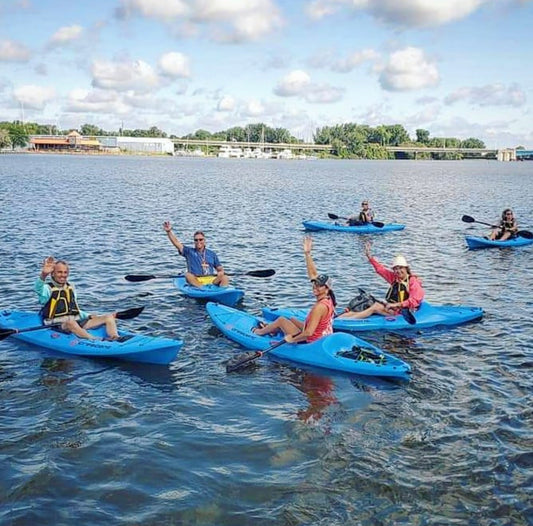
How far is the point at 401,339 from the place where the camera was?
478 inches

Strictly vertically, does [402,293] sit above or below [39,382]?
above

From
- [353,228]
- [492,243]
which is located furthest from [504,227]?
[353,228]

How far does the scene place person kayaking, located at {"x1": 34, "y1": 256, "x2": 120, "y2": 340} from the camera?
10781mm

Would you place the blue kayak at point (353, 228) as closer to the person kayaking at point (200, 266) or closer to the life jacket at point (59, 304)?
the person kayaking at point (200, 266)

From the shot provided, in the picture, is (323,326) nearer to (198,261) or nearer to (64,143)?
(198,261)

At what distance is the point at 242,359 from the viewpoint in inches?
403

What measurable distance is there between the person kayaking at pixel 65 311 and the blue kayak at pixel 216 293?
136 inches

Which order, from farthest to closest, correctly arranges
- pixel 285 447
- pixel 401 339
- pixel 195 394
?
pixel 401 339, pixel 195 394, pixel 285 447

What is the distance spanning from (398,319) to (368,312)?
608mm

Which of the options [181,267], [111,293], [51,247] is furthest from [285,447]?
[51,247]

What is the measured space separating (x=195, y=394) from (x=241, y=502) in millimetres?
2871

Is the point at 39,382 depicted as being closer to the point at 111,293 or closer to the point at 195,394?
the point at 195,394

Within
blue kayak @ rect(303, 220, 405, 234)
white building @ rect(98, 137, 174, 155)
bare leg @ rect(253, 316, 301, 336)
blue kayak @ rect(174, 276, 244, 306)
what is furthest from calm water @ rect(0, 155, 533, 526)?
white building @ rect(98, 137, 174, 155)

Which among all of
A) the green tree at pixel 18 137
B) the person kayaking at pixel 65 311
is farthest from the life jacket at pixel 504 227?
the green tree at pixel 18 137
